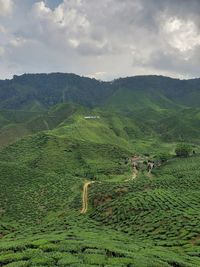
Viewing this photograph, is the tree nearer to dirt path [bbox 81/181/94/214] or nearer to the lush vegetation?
the lush vegetation

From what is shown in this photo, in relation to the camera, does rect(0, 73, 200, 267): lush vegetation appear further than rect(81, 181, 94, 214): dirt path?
No

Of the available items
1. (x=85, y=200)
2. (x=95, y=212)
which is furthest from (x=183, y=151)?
(x=95, y=212)

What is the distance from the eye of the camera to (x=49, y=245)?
32312 millimetres

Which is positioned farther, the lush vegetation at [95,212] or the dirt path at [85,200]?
the dirt path at [85,200]

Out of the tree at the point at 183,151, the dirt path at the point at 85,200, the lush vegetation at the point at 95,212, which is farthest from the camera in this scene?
the tree at the point at 183,151

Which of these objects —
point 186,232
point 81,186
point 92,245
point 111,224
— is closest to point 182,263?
point 92,245

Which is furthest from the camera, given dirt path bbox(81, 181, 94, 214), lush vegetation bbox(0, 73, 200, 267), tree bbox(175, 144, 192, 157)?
tree bbox(175, 144, 192, 157)

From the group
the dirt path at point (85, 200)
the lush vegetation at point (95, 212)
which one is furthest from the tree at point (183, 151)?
the dirt path at point (85, 200)

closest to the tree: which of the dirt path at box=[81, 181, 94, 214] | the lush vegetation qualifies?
the lush vegetation

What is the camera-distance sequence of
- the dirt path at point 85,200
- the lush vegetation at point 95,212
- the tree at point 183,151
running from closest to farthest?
the lush vegetation at point 95,212, the dirt path at point 85,200, the tree at point 183,151

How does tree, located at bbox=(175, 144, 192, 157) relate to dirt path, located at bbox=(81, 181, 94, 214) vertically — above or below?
above

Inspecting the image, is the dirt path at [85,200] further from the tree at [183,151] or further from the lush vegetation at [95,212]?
the tree at [183,151]

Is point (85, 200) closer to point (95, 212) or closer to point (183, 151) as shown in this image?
point (95, 212)

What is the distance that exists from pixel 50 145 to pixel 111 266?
5555 inches
